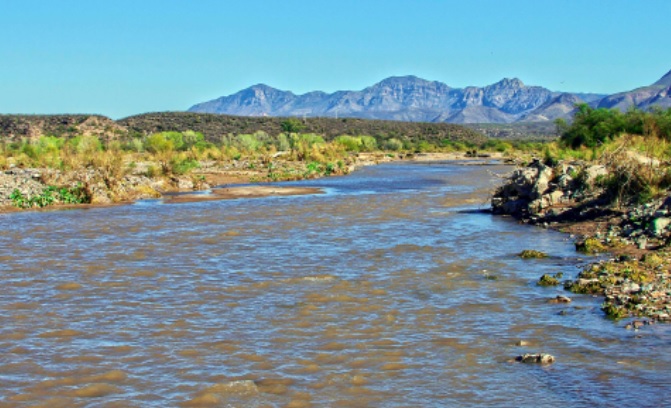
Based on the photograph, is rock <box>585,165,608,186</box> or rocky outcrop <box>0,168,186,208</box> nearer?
rock <box>585,165,608,186</box>

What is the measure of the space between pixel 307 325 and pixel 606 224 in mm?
10070

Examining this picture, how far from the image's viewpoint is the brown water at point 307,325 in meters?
7.55

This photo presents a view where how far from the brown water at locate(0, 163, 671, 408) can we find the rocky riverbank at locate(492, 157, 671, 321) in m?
0.51

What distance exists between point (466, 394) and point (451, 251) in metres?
8.61

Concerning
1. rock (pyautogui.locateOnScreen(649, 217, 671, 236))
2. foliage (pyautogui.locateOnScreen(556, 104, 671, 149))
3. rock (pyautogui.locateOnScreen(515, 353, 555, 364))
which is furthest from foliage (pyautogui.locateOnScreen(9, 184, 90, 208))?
rock (pyautogui.locateOnScreen(515, 353, 555, 364))

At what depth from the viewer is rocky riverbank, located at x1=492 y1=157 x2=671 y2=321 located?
10.6 meters

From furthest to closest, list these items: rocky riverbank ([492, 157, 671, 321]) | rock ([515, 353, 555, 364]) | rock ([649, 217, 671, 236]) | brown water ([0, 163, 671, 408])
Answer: rock ([649, 217, 671, 236]), rocky riverbank ([492, 157, 671, 321]), rock ([515, 353, 555, 364]), brown water ([0, 163, 671, 408])

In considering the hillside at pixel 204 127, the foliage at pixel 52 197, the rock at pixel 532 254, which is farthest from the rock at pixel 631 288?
the hillside at pixel 204 127

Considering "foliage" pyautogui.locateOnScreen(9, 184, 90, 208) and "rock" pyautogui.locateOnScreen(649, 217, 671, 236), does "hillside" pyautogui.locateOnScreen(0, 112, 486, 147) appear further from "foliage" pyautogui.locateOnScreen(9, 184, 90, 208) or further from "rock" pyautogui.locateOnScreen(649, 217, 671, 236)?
"rock" pyautogui.locateOnScreen(649, 217, 671, 236)

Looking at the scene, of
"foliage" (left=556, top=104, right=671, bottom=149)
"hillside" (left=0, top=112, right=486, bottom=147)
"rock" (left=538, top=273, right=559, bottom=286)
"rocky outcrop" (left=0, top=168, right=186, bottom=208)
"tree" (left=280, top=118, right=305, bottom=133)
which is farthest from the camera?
"tree" (left=280, top=118, right=305, bottom=133)

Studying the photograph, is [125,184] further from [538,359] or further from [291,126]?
[291,126]

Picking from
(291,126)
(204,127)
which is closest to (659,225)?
(291,126)

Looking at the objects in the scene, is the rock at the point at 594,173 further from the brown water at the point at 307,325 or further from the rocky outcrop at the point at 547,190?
the brown water at the point at 307,325

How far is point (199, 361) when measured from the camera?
28.1 ft
